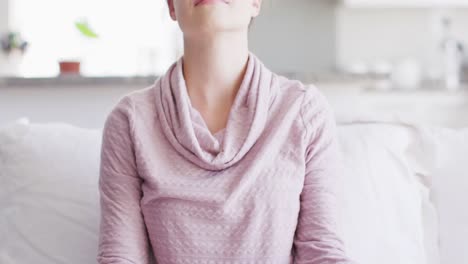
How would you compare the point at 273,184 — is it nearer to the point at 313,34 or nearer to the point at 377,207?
the point at 377,207

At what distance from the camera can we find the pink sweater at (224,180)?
997mm

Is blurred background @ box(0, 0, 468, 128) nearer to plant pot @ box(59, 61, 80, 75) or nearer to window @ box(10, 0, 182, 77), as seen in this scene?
window @ box(10, 0, 182, 77)

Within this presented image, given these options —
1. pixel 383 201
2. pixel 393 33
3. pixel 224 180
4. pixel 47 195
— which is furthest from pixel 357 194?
pixel 393 33

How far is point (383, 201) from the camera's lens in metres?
1.25

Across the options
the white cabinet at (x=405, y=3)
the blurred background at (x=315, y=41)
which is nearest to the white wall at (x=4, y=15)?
the blurred background at (x=315, y=41)

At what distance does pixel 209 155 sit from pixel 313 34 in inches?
160

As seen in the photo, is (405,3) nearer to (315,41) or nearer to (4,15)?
(315,41)

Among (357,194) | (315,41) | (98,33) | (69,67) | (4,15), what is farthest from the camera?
(315,41)

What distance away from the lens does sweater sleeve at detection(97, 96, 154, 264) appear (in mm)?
1027

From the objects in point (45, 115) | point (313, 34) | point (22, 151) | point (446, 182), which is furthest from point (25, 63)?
point (446, 182)

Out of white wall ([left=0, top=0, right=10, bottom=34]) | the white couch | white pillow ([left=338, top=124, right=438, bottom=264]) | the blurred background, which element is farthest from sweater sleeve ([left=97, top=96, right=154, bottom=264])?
white wall ([left=0, top=0, right=10, bottom=34])

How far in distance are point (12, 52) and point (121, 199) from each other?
304cm

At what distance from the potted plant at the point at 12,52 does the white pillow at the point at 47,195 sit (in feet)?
8.26

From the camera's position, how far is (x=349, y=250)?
1181 millimetres
